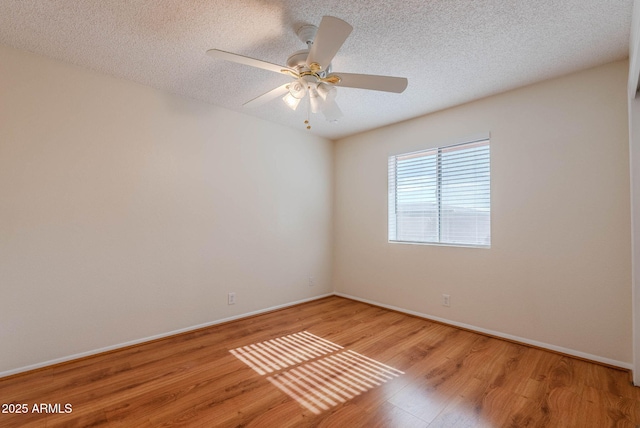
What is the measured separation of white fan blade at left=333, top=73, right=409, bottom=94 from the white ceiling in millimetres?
A: 347

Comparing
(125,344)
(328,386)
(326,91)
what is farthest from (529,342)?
(125,344)

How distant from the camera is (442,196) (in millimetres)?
3334

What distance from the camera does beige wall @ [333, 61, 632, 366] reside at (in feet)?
7.45

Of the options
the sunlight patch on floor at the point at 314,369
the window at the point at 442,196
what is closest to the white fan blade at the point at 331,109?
the window at the point at 442,196

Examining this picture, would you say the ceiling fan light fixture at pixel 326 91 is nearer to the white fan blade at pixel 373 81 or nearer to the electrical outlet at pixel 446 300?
the white fan blade at pixel 373 81

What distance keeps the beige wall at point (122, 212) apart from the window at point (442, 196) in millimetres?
1526

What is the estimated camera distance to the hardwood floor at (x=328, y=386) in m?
1.66

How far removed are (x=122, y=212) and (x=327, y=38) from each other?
2.29m

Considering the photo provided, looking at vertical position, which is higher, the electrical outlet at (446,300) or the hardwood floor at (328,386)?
the electrical outlet at (446,300)

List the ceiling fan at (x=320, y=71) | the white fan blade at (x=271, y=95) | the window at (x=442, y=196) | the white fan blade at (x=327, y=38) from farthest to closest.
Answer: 1. the window at (x=442, y=196)
2. the white fan blade at (x=271, y=95)
3. the ceiling fan at (x=320, y=71)
4. the white fan blade at (x=327, y=38)

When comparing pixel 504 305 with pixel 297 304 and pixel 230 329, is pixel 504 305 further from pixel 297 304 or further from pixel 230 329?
pixel 230 329

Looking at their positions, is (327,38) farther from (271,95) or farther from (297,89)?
(271,95)

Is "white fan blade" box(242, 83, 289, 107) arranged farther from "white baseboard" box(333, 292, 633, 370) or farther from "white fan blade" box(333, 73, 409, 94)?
"white baseboard" box(333, 292, 633, 370)

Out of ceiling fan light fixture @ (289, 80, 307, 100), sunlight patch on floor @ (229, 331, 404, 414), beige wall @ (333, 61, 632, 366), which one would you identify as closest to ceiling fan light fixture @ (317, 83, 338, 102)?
ceiling fan light fixture @ (289, 80, 307, 100)
